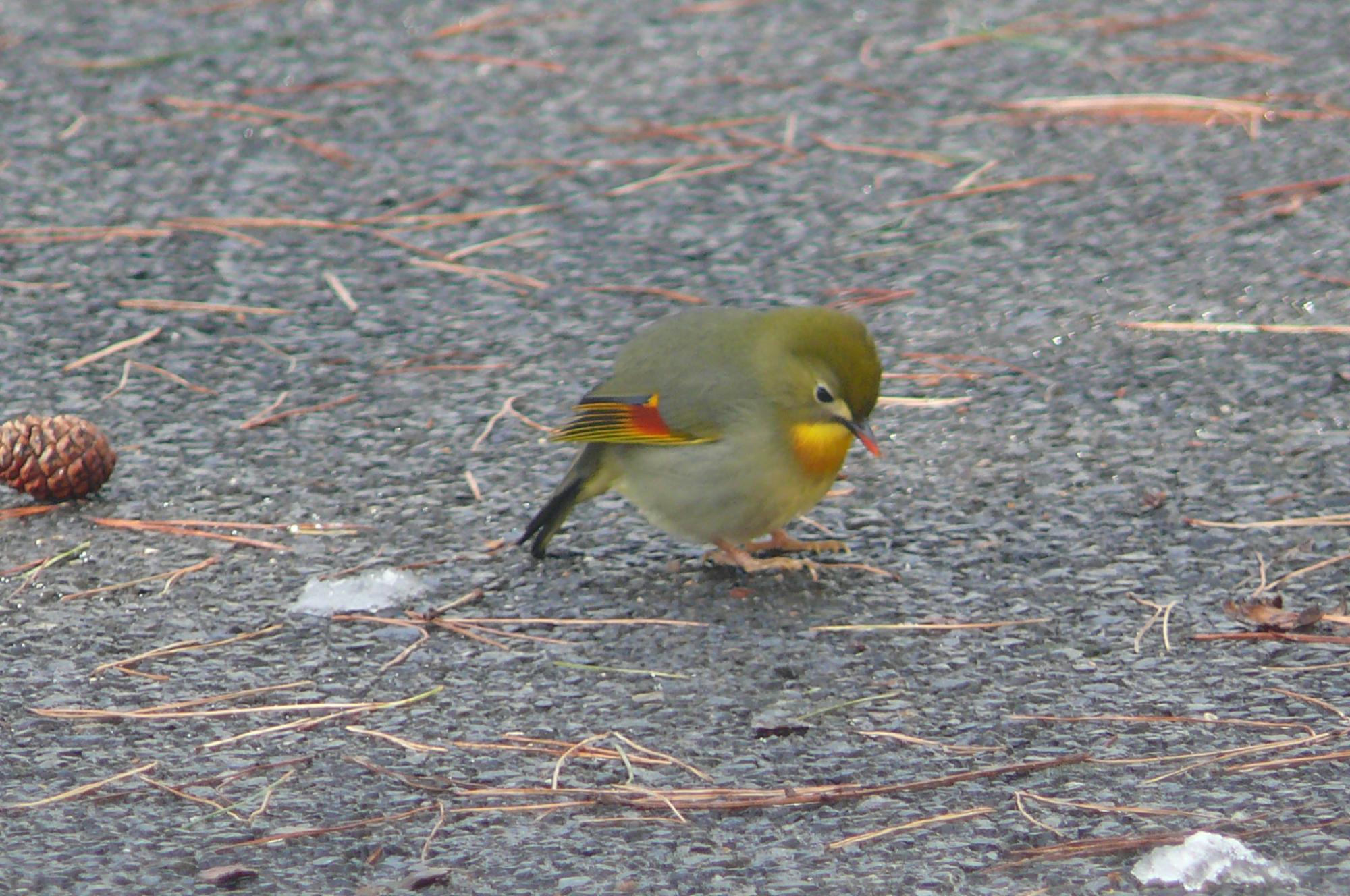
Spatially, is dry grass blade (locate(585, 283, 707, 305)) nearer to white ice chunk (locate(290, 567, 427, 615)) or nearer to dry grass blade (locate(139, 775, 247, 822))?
white ice chunk (locate(290, 567, 427, 615))

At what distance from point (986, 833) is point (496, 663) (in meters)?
1.23

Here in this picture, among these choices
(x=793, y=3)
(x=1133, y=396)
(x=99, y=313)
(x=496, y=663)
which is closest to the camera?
(x=496, y=663)

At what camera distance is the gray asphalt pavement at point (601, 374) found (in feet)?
10.6

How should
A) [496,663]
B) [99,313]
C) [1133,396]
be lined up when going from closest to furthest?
[496,663] → [1133,396] → [99,313]

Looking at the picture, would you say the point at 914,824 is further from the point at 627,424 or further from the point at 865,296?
the point at 865,296

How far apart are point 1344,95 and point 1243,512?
2.99 meters

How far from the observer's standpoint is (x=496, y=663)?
388 cm

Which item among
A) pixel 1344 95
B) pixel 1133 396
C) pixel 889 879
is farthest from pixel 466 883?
pixel 1344 95

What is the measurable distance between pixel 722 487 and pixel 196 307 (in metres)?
2.29

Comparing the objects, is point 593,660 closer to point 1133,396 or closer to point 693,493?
point 693,493

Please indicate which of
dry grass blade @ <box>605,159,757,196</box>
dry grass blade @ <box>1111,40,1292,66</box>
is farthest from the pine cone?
dry grass blade @ <box>1111,40,1292,66</box>

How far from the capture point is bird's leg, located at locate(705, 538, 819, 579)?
4383 mm

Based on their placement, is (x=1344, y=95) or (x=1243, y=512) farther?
(x=1344, y=95)

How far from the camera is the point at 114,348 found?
5.45 metres
